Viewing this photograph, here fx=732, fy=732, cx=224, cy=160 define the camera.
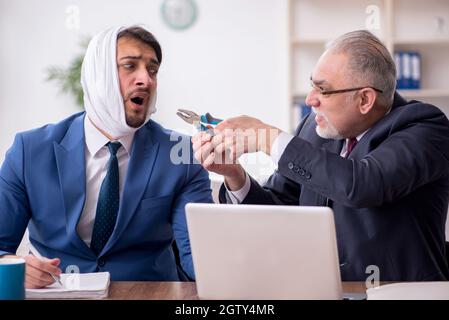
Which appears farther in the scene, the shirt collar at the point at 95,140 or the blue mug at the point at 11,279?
the shirt collar at the point at 95,140

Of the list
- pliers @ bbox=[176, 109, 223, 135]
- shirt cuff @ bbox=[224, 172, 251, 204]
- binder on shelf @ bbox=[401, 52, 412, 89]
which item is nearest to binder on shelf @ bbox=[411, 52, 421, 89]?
binder on shelf @ bbox=[401, 52, 412, 89]

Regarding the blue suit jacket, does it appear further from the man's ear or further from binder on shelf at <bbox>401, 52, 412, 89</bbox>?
binder on shelf at <bbox>401, 52, 412, 89</bbox>

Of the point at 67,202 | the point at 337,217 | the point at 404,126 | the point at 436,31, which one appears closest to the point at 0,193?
the point at 67,202

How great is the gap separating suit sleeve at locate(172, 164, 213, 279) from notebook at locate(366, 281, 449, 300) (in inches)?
28.7

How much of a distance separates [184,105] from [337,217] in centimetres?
378

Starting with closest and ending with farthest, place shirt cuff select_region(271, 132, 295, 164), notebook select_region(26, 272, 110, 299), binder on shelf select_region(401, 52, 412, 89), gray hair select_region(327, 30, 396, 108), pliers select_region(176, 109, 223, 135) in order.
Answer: notebook select_region(26, 272, 110, 299) < shirt cuff select_region(271, 132, 295, 164) < pliers select_region(176, 109, 223, 135) < gray hair select_region(327, 30, 396, 108) < binder on shelf select_region(401, 52, 412, 89)

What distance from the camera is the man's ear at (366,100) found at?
194 centimetres

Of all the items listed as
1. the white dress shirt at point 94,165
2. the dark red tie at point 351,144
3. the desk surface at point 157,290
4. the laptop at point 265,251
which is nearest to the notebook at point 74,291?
the desk surface at point 157,290

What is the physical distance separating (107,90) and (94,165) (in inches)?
8.4

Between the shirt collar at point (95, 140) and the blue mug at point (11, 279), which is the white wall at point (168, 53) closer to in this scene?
the shirt collar at point (95, 140)

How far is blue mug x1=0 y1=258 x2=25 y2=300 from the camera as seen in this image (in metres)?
1.34

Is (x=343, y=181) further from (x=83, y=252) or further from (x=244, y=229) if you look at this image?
(x=83, y=252)

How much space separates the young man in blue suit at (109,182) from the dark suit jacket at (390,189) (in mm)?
389

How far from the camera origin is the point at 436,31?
5.29m
